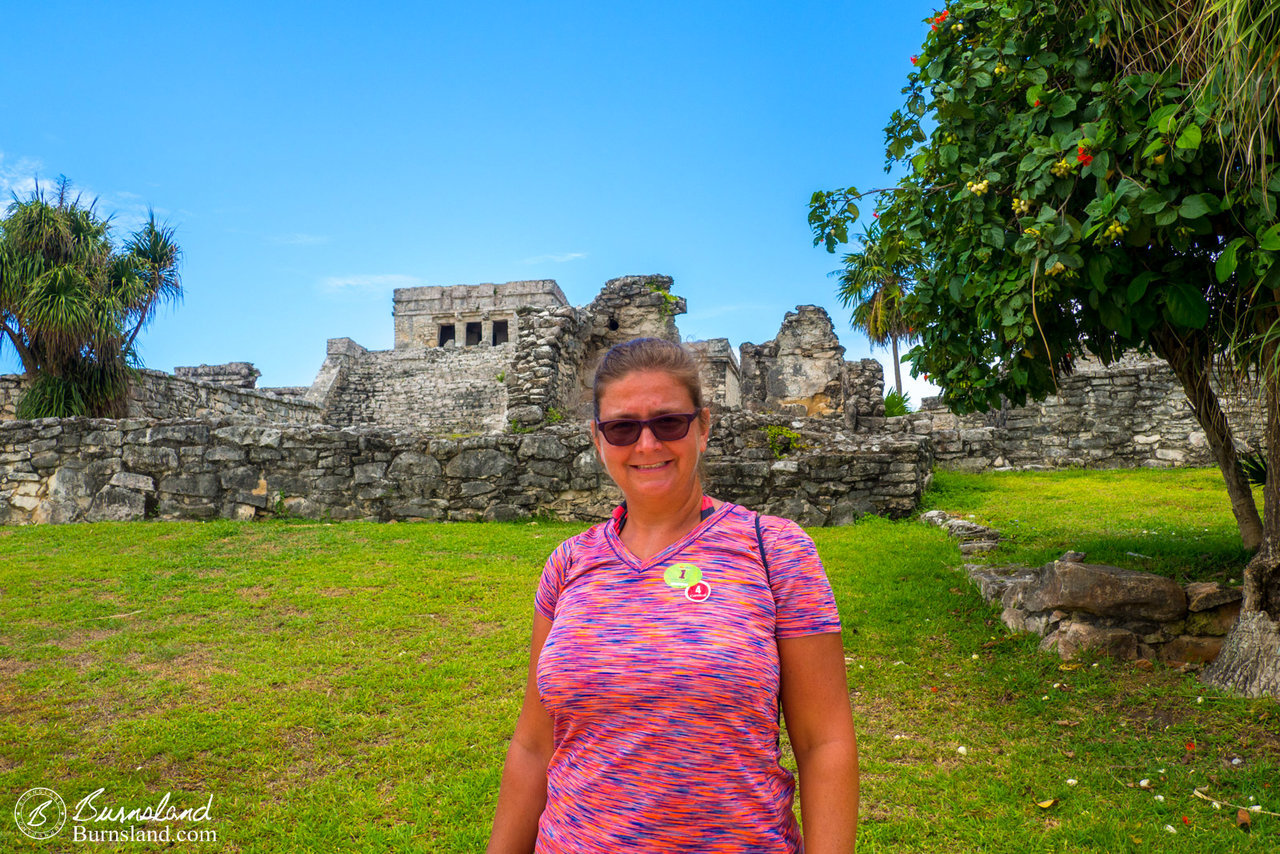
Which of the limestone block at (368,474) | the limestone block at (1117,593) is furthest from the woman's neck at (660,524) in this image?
the limestone block at (368,474)

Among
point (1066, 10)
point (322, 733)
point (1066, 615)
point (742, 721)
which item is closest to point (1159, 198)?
point (1066, 10)

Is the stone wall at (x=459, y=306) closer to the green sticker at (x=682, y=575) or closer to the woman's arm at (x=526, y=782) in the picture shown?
the woman's arm at (x=526, y=782)

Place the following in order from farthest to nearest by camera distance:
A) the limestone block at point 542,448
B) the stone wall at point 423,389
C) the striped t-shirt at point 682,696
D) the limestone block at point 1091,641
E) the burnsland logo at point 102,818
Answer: the stone wall at point 423,389 → the limestone block at point 542,448 → the limestone block at point 1091,641 → the burnsland logo at point 102,818 → the striped t-shirt at point 682,696

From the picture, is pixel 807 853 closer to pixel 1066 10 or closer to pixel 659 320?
pixel 1066 10

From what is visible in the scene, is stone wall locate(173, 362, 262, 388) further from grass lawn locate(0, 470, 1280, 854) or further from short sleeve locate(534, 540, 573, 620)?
short sleeve locate(534, 540, 573, 620)

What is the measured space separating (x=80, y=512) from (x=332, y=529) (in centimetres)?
358

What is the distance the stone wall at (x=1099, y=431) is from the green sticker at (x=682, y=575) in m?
12.2

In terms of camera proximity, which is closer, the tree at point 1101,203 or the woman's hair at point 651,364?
the woman's hair at point 651,364

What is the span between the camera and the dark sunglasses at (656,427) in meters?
1.66

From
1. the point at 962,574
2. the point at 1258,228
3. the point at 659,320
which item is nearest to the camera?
the point at 1258,228

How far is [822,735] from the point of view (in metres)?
1.42

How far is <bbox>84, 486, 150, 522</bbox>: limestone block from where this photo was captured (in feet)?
30.9

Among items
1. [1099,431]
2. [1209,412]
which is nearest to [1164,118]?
[1209,412]

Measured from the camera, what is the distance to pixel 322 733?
3.82 meters
